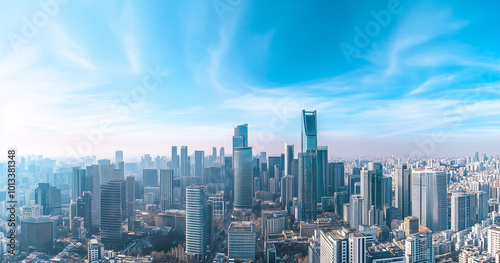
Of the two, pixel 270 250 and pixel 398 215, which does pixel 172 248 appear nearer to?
pixel 270 250

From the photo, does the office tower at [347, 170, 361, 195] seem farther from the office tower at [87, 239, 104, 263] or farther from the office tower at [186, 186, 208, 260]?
the office tower at [87, 239, 104, 263]

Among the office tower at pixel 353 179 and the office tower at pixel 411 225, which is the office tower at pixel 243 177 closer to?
the office tower at pixel 353 179

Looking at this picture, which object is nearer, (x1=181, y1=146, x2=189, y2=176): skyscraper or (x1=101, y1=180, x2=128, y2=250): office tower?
(x1=101, y1=180, x2=128, y2=250): office tower

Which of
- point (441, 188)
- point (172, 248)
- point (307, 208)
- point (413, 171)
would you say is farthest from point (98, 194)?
point (441, 188)

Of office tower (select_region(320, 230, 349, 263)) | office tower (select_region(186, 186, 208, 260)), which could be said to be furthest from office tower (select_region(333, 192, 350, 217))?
office tower (select_region(320, 230, 349, 263))

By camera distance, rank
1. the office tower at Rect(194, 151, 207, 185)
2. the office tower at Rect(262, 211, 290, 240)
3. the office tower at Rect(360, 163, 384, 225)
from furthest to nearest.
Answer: the office tower at Rect(194, 151, 207, 185) < the office tower at Rect(360, 163, 384, 225) < the office tower at Rect(262, 211, 290, 240)

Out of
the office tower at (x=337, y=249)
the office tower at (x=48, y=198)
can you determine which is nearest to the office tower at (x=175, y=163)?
the office tower at (x=48, y=198)

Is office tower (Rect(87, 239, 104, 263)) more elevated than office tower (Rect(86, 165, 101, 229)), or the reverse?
office tower (Rect(86, 165, 101, 229))

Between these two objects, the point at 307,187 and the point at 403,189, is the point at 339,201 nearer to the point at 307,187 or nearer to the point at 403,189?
the point at 307,187
